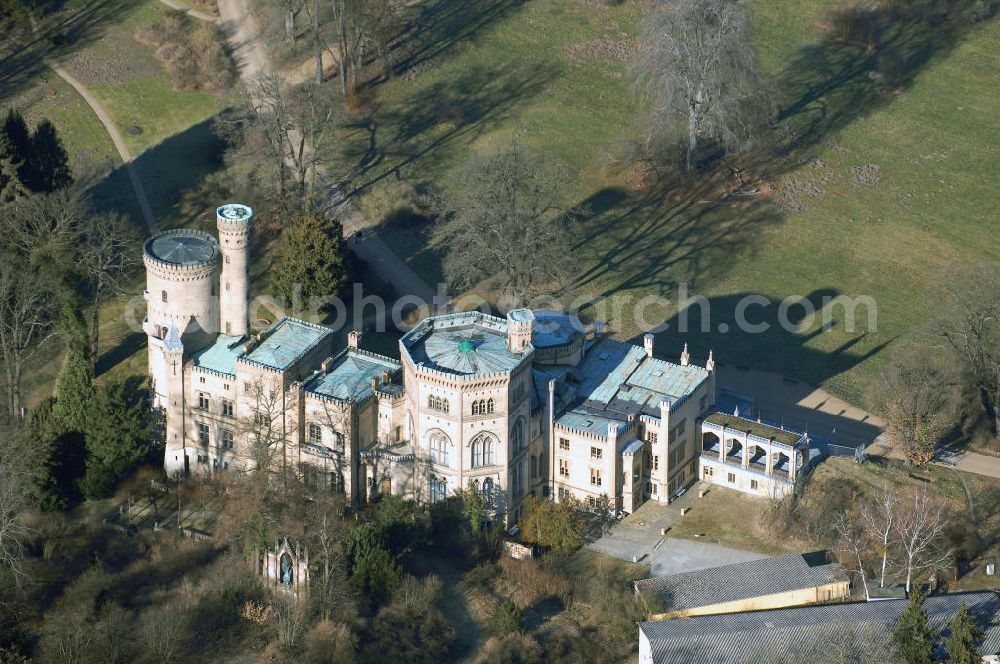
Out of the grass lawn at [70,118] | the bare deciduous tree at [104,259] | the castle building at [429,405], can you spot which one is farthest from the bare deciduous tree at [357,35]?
the castle building at [429,405]

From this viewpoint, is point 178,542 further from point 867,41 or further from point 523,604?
point 867,41

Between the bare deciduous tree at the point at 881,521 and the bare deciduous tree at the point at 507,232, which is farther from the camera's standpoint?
the bare deciduous tree at the point at 507,232

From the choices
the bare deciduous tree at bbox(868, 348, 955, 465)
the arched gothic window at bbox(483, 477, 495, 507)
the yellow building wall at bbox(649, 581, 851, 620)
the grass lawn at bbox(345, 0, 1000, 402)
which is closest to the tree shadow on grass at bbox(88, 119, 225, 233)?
the grass lawn at bbox(345, 0, 1000, 402)

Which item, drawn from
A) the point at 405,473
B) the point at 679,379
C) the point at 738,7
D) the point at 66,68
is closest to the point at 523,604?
the point at 405,473

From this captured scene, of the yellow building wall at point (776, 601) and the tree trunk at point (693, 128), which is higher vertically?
the tree trunk at point (693, 128)

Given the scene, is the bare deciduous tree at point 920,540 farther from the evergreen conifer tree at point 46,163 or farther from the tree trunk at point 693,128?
the evergreen conifer tree at point 46,163

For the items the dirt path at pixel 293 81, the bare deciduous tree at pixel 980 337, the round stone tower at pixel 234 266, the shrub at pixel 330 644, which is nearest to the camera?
the shrub at pixel 330 644

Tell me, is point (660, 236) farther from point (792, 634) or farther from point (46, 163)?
point (792, 634)
